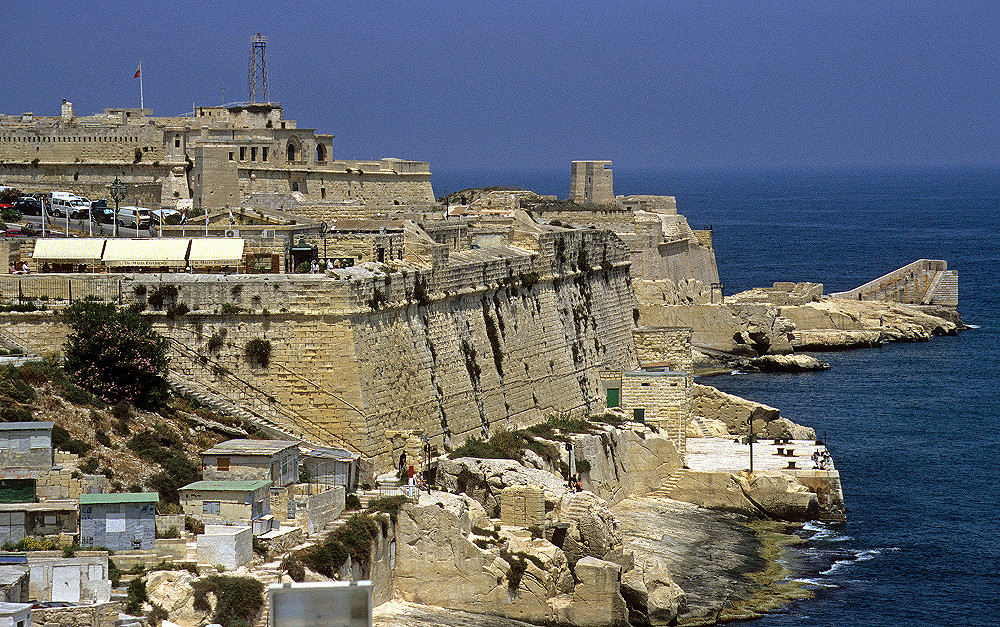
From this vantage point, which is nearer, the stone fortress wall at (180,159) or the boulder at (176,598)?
the boulder at (176,598)

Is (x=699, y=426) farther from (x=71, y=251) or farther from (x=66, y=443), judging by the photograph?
(x=66, y=443)

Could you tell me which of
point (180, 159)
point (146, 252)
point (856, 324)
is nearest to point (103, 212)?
point (180, 159)

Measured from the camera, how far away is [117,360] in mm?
29672

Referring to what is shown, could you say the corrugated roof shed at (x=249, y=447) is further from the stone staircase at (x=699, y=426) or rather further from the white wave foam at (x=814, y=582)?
the stone staircase at (x=699, y=426)

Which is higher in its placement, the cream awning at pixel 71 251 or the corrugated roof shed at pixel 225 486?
the cream awning at pixel 71 251

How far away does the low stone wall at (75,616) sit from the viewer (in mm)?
21328

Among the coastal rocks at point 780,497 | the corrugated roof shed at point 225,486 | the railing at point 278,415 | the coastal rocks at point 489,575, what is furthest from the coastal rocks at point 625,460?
the corrugated roof shed at point 225,486

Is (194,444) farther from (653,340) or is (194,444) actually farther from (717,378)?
(717,378)

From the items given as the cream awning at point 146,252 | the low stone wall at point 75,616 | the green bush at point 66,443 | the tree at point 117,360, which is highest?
the cream awning at point 146,252

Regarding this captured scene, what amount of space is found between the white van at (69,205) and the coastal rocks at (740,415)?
16.4 metres

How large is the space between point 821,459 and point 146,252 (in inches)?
668

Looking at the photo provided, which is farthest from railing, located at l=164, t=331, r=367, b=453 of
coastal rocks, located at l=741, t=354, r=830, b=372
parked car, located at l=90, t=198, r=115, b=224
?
coastal rocks, located at l=741, t=354, r=830, b=372

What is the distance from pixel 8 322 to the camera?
103 ft

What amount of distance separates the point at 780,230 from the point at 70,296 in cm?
12093
